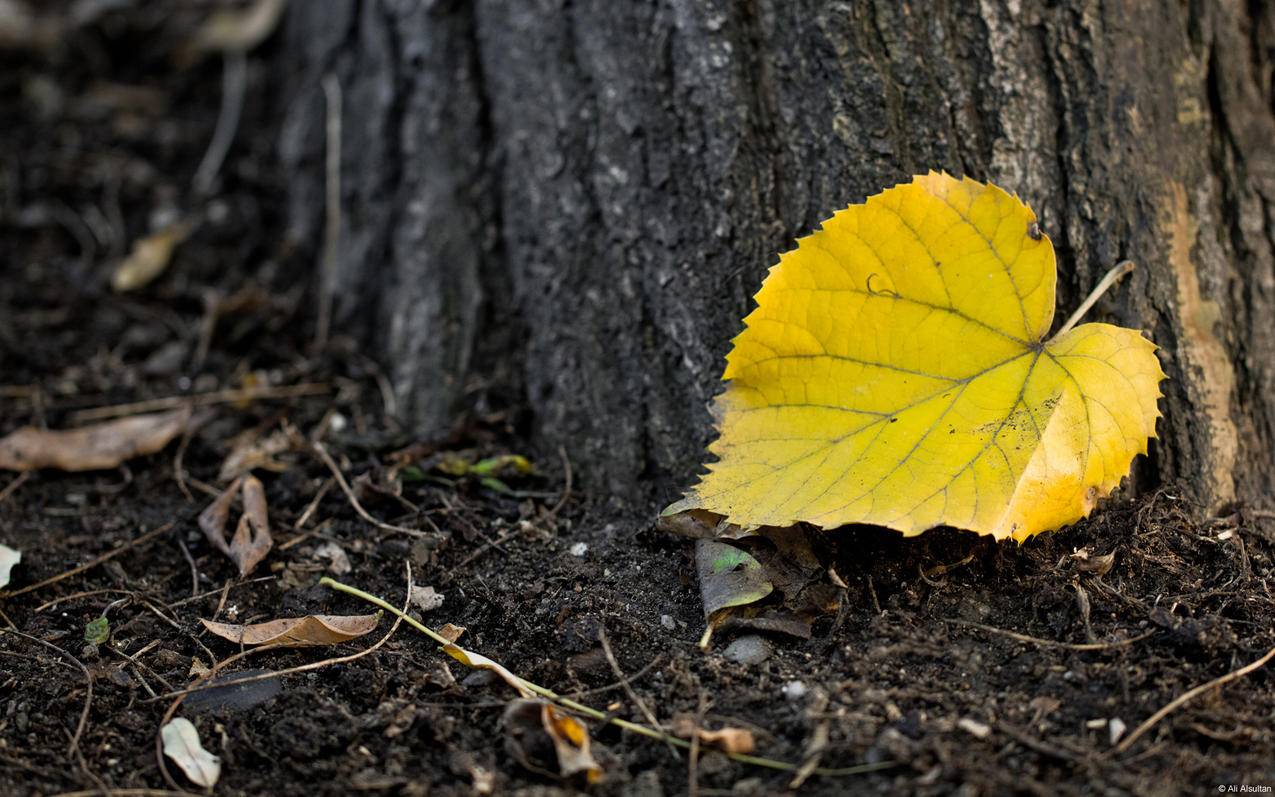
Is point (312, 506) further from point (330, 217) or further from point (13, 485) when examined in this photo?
point (330, 217)

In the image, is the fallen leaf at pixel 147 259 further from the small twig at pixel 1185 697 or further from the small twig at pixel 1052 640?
the small twig at pixel 1185 697

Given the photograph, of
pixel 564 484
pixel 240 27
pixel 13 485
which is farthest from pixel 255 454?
pixel 240 27

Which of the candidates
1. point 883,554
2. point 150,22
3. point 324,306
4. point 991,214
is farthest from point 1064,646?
point 150,22

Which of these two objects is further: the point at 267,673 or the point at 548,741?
the point at 267,673

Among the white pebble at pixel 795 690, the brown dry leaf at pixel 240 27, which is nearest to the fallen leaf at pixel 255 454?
the white pebble at pixel 795 690

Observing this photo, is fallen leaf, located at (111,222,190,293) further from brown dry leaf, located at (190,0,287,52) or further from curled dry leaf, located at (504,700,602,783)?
curled dry leaf, located at (504,700,602,783)

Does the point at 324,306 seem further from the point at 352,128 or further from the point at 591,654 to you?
the point at 591,654
